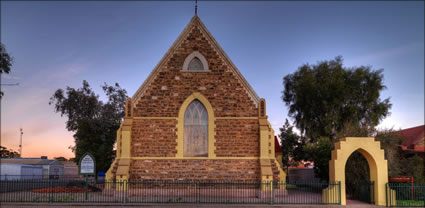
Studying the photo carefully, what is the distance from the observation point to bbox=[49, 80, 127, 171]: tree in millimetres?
39281

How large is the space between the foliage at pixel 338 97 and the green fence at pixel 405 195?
1539cm

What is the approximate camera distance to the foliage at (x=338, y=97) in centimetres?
3509

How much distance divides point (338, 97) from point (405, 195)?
1703cm

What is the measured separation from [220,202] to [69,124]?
3145cm

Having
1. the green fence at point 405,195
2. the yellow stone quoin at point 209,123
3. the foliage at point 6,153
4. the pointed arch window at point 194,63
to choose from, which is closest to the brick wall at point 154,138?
the yellow stone quoin at point 209,123

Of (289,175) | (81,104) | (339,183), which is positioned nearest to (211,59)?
(339,183)

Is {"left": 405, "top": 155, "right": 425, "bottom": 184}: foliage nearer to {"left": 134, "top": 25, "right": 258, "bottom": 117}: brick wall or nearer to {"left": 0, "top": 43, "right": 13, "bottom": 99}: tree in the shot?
{"left": 134, "top": 25, "right": 258, "bottom": 117}: brick wall

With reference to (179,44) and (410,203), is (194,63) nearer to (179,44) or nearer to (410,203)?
(179,44)

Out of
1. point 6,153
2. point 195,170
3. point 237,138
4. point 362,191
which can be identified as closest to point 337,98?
point 362,191

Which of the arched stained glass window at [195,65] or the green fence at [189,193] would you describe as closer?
the green fence at [189,193]

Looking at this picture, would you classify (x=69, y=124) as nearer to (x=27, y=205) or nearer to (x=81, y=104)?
(x=81, y=104)

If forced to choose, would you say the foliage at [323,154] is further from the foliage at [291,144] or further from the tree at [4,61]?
the tree at [4,61]

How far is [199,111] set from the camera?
66.6 feet

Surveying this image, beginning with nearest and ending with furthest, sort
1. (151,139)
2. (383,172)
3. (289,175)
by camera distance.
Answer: (383,172)
(151,139)
(289,175)
